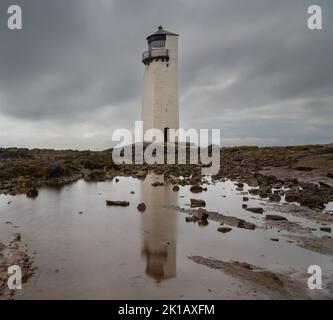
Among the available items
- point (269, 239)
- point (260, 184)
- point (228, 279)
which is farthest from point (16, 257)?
point (260, 184)

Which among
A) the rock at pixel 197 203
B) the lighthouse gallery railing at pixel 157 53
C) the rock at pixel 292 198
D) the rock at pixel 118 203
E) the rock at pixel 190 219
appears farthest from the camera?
the lighthouse gallery railing at pixel 157 53

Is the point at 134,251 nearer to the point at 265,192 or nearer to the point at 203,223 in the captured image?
the point at 203,223

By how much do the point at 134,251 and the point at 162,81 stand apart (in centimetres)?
3399

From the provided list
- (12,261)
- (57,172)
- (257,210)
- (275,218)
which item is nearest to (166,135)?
(57,172)

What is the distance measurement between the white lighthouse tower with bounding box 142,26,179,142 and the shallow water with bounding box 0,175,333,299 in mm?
26694

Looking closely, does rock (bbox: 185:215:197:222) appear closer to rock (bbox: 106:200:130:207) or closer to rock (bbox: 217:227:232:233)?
rock (bbox: 217:227:232:233)

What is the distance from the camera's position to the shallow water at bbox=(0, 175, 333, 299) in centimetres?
640

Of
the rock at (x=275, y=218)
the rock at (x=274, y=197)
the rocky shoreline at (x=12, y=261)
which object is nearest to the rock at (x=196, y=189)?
the rock at (x=274, y=197)

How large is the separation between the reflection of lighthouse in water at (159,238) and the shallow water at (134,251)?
0.02m

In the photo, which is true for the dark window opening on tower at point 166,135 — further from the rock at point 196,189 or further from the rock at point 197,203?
the rock at point 197,203

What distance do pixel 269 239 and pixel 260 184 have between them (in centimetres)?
1124

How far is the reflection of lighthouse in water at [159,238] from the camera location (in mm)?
7371

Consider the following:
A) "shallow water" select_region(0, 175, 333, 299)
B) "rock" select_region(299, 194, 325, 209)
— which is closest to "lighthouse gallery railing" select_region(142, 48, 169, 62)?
"shallow water" select_region(0, 175, 333, 299)
